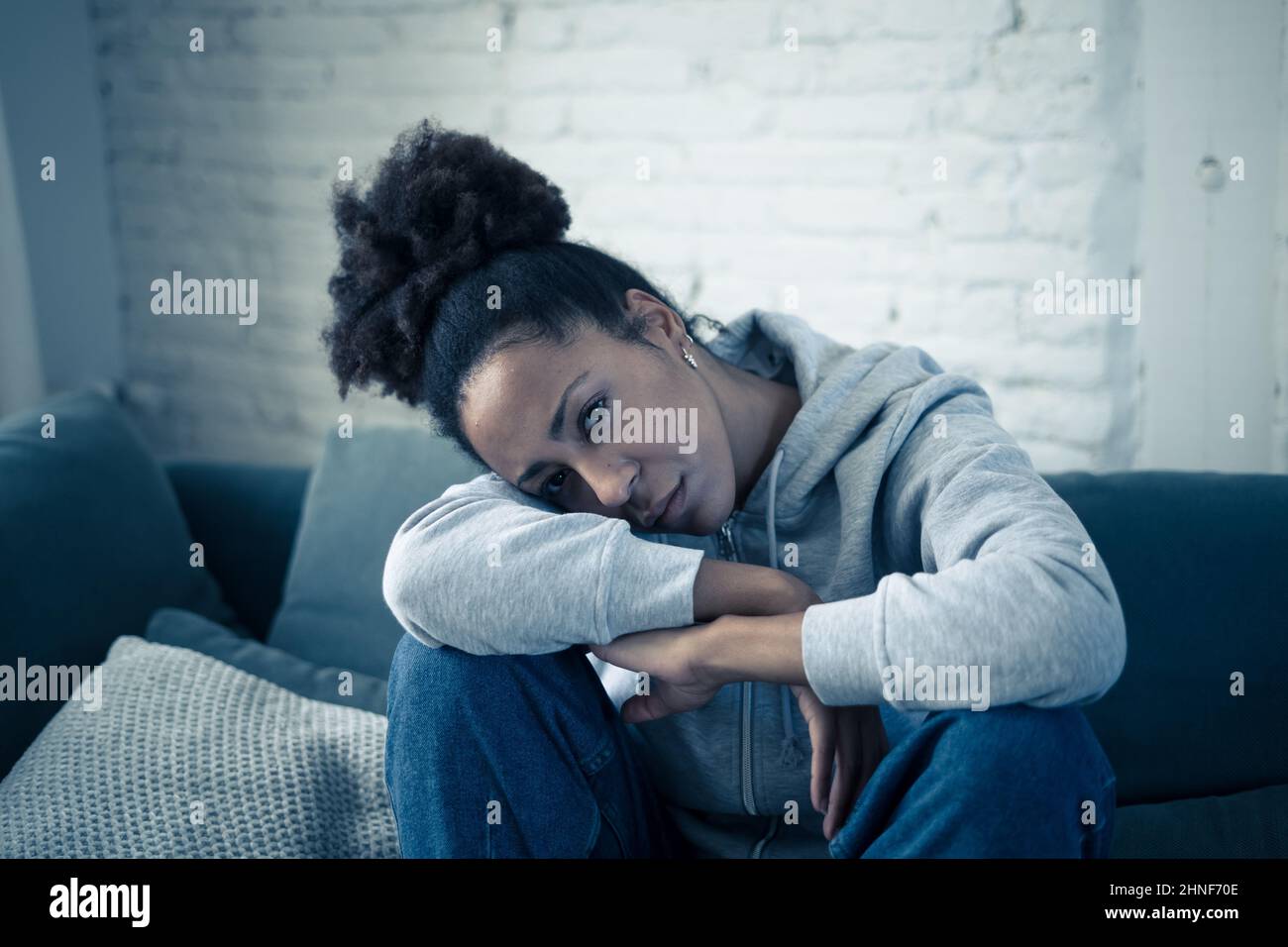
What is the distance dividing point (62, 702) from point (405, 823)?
1.86 ft

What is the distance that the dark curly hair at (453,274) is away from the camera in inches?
40.3

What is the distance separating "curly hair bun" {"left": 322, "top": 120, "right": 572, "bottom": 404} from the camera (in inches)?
41.6

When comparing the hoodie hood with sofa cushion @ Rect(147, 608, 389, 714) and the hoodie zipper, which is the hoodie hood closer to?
the hoodie zipper

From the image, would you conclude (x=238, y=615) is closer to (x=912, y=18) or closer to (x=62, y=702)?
(x=62, y=702)

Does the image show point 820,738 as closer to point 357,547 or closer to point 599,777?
point 599,777

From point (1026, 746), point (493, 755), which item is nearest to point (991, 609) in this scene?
point (1026, 746)

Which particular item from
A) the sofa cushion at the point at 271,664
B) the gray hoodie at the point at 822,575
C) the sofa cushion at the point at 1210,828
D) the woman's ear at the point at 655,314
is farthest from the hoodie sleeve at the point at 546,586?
the sofa cushion at the point at 1210,828

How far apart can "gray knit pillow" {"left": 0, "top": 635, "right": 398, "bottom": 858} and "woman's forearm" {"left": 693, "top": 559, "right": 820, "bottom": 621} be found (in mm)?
A: 457

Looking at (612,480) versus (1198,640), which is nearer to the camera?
(612,480)

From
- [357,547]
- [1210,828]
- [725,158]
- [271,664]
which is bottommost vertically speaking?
[1210,828]

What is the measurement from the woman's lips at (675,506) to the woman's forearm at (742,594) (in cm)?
11

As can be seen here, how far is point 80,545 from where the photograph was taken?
139cm

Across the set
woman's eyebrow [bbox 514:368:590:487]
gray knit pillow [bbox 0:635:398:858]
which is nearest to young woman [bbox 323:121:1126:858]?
woman's eyebrow [bbox 514:368:590:487]

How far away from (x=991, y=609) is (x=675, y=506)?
12.9 inches
